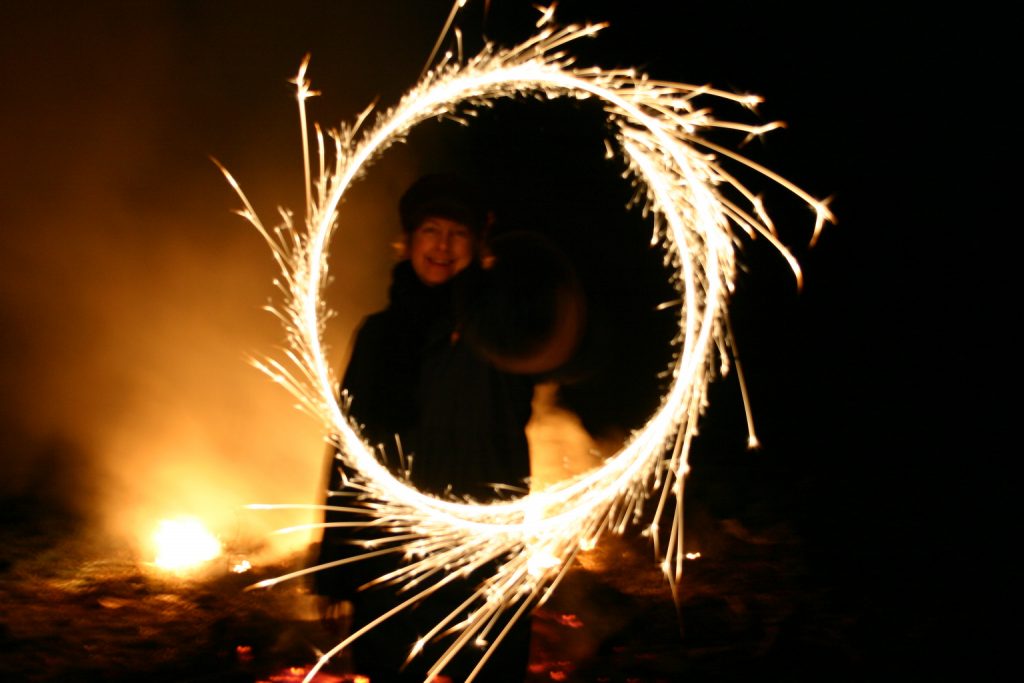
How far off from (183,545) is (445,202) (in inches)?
119

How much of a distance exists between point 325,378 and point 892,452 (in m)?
4.62

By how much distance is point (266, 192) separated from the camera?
4.91 metres

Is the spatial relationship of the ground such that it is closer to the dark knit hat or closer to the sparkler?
the sparkler

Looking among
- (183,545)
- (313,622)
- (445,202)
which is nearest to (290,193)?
(183,545)

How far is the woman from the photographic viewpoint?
236cm

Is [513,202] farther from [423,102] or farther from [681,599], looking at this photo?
[681,599]

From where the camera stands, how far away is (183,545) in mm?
4348

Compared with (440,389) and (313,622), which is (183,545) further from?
(440,389)

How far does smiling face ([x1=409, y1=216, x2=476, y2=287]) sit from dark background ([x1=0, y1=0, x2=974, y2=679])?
2.08 metres

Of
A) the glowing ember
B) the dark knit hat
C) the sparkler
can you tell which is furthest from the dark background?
the dark knit hat

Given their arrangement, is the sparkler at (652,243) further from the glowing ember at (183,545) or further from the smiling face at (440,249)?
the glowing ember at (183,545)

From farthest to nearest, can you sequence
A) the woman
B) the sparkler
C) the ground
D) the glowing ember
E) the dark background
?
the dark background, the glowing ember, the ground, the sparkler, the woman

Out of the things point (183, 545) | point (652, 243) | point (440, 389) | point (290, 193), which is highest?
point (290, 193)

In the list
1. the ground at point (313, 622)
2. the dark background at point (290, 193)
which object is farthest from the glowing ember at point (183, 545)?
the dark background at point (290, 193)
